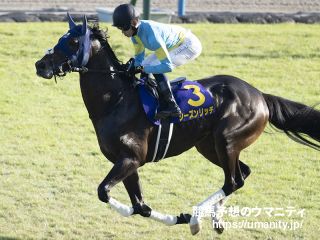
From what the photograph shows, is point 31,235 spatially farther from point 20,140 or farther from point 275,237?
point 20,140

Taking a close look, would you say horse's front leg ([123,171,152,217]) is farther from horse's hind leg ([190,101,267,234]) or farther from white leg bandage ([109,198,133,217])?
horse's hind leg ([190,101,267,234])

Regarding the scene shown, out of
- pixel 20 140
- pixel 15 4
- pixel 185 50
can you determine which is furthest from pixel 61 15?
pixel 185 50

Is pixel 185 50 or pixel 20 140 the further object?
pixel 20 140

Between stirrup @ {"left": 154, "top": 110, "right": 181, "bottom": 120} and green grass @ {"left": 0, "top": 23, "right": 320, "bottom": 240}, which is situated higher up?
stirrup @ {"left": 154, "top": 110, "right": 181, "bottom": 120}

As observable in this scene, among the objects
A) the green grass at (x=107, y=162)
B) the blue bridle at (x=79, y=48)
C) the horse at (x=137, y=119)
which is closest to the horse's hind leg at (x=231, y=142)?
the horse at (x=137, y=119)

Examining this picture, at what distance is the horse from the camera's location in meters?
6.45

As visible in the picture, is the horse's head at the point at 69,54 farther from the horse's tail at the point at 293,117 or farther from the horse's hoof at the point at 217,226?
the horse's tail at the point at 293,117

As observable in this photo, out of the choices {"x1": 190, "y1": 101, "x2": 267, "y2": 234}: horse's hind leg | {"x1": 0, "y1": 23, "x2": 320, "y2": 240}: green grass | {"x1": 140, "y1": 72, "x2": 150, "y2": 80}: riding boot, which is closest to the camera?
{"x1": 140, "y1": 72, "x2": 150, "y2": 80}: riding boot

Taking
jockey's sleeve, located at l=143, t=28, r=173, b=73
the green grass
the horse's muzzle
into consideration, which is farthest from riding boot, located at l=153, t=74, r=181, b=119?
the green grass

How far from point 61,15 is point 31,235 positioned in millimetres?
9485

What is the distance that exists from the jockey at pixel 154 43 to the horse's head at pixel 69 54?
30 centimetres

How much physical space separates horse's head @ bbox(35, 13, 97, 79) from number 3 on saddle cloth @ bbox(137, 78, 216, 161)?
593 mm

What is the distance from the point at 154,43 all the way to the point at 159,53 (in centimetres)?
10

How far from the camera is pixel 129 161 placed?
21.2ft
